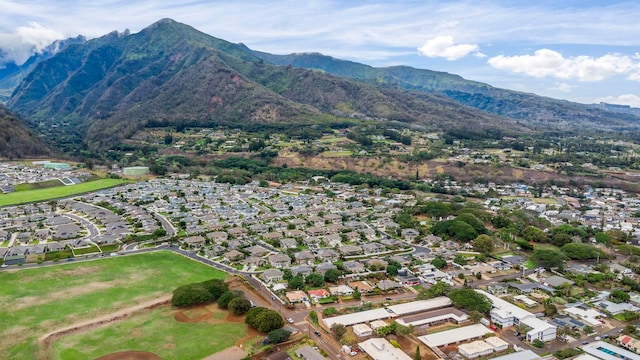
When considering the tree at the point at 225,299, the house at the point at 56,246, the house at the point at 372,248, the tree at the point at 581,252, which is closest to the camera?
the tree at the point at 225,299

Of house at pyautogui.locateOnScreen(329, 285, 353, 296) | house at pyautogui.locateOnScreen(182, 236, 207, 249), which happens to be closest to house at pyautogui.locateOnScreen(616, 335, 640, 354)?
house at pyautogui.locateOnScreen(329, 285, 353, 296)

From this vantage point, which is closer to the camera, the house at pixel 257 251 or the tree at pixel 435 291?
the tree at pixel 435 291

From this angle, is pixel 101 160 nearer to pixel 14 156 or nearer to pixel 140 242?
pixel 14 156

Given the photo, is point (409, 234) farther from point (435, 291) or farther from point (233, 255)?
point (233, 255)

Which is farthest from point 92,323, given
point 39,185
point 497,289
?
point 39,185

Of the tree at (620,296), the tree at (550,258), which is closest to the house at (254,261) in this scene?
the tree at (550,258)

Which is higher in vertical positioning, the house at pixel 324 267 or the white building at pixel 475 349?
the house at pixel 324 267

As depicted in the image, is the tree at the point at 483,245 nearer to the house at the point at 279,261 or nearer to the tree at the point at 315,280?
the tree at the point at 315,280
